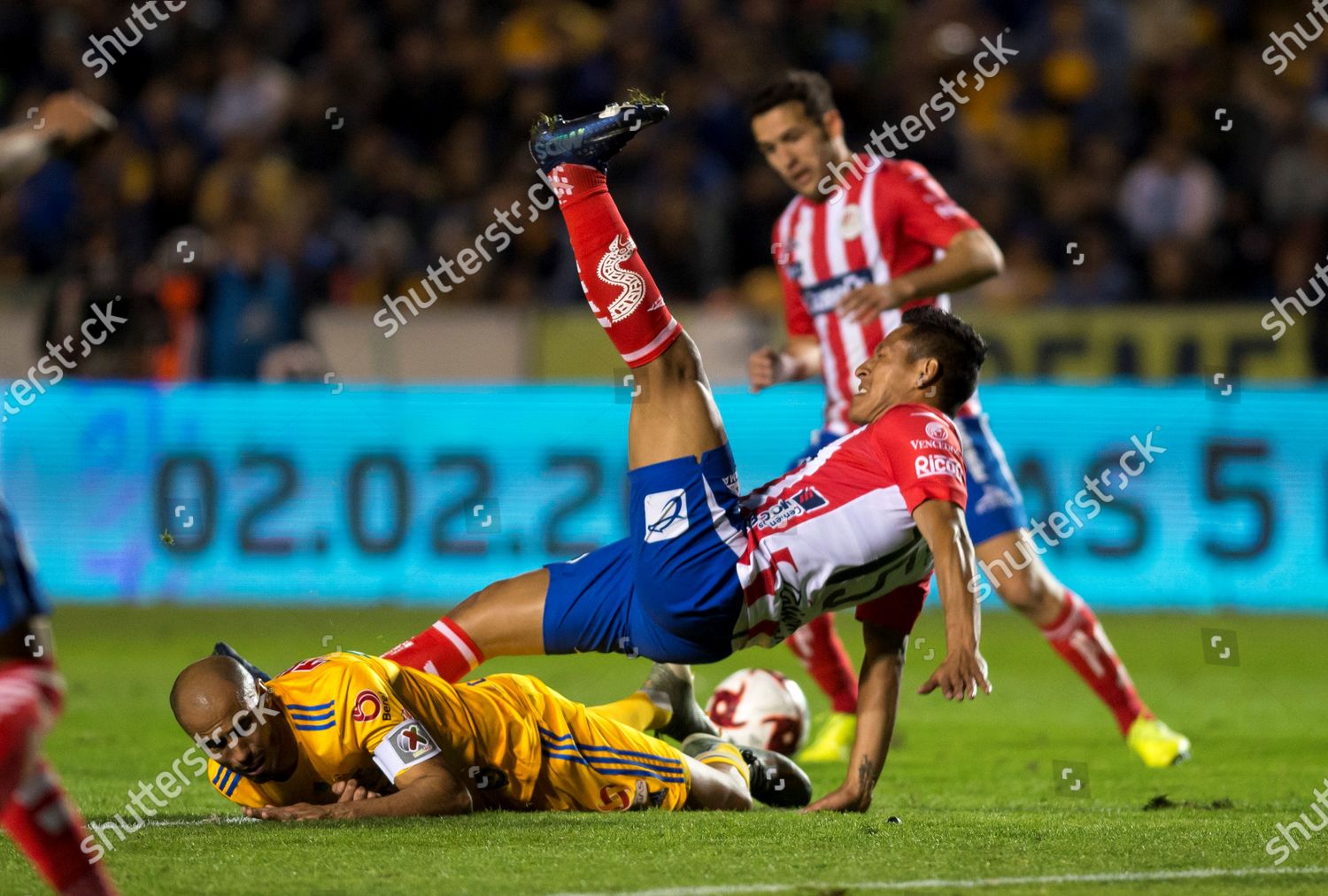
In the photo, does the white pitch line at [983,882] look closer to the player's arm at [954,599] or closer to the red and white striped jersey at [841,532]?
the player's arm at [954,599]

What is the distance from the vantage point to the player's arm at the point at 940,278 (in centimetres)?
610

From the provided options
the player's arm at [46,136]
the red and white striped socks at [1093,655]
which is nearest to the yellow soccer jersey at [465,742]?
the player's arm at [46,136]

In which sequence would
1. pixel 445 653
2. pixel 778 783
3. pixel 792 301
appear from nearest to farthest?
1. pixel 445 653
2. pixel 778 783
3. pixel 792 301

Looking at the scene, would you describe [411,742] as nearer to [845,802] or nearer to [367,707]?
[367,707]

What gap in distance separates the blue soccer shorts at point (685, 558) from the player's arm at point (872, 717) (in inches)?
21.1

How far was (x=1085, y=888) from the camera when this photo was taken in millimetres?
4109

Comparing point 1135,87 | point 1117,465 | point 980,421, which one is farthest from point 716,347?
point 980,421

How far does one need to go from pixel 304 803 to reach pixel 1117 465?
714 centimetres

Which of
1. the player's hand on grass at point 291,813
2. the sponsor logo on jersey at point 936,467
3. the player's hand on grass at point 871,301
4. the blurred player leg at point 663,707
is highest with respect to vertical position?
the player's hand on grass at point 871,301

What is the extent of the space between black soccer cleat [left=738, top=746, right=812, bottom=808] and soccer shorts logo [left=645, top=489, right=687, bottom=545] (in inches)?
40.1

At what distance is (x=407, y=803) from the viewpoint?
4.73m

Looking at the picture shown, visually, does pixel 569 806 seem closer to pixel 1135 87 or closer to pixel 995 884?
pixel 995 884

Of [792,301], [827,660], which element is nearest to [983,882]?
[827,660]

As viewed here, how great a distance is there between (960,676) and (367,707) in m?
1.55
